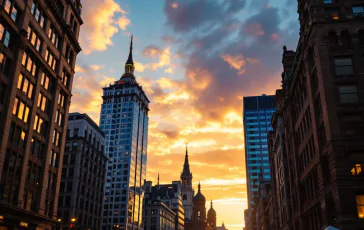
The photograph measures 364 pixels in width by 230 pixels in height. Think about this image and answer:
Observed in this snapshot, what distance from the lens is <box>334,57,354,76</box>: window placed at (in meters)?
39.0

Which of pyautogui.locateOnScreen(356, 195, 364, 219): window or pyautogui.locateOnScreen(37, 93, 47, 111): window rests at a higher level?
pyautogui.locateOnScreen(37, 93, 47, 111): window

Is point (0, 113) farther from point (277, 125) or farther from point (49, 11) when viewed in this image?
point (277, 125)

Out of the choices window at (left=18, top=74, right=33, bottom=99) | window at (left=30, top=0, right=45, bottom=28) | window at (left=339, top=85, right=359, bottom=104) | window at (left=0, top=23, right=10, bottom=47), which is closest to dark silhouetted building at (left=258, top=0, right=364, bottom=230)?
window at (left=339, top=85, right=359, bottom=104)

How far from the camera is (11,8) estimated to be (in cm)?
4462

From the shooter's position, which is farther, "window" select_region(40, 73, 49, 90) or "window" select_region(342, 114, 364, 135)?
"window" select_region(40, 73, 49, 90)

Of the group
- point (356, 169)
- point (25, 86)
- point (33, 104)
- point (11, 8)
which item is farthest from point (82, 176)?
point (356, 169)

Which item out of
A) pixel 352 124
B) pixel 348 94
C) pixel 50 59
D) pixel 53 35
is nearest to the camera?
pixel 352 124

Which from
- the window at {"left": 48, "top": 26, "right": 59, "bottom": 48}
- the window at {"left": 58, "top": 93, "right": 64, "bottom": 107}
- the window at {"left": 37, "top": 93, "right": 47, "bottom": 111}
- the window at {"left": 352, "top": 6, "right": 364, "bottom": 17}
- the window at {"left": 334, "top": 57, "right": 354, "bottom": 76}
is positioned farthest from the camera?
the window at {"left": 58, "top": 93, "right": 64, "bottom": 107}

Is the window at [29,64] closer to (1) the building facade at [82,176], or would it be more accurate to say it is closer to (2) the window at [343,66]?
Answer: (2) the window at [343,66]

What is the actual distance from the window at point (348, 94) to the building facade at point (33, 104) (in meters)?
37.4

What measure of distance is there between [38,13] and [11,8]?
25.0 feet

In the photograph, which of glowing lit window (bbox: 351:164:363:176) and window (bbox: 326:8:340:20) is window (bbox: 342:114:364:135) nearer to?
glowing lit window (bbox: 351:164:363:176)

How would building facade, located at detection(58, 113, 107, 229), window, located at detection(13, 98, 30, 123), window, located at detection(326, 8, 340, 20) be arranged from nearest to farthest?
window, located at detection(326, 8, 340, 20) < window, located at detection(13, 98, 30, 123) < building facade, located at detection(58, 113, 107, 229)

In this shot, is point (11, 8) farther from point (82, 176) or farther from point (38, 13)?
point (82, 176)
